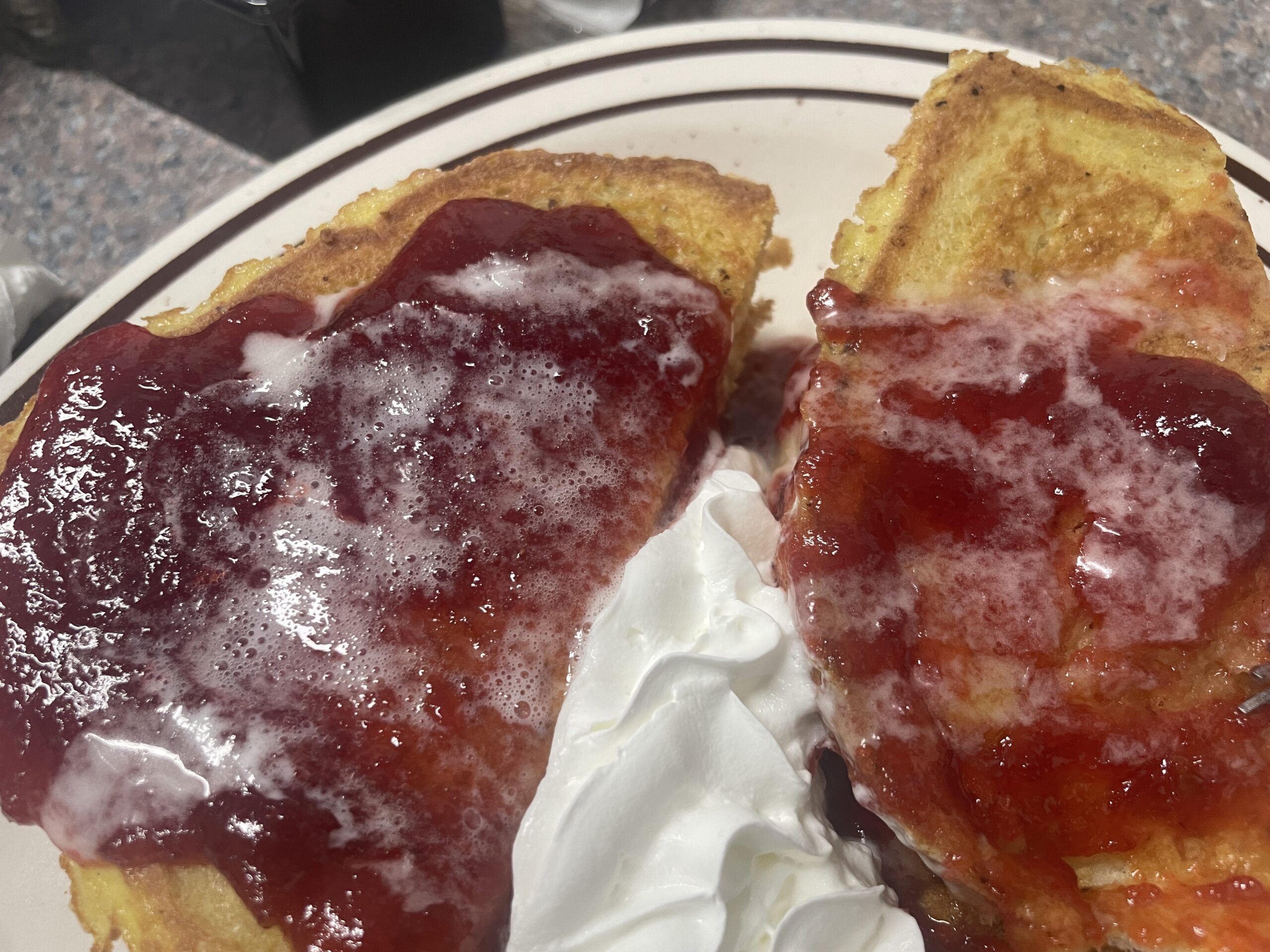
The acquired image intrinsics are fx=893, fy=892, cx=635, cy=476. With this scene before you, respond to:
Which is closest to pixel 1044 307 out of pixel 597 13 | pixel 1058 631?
pixel 1058 631

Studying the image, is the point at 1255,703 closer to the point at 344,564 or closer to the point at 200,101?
the point at 344,564

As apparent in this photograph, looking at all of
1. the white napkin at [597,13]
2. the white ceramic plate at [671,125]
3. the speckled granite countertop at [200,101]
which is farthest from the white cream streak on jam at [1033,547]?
the white napkin at [597,13]

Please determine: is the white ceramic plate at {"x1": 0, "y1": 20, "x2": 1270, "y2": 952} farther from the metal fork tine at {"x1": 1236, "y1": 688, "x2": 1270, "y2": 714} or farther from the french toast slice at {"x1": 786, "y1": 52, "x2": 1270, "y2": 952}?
the metal fork tine at {"x1": 1236, "y1": 688, "x2": 1270, "y2": 714}

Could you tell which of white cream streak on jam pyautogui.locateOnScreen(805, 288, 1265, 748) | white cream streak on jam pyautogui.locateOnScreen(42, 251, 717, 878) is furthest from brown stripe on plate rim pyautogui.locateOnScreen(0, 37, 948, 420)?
white cream streak on jam pyautogui.locateOnScreen(805, 288, 1265, 748)

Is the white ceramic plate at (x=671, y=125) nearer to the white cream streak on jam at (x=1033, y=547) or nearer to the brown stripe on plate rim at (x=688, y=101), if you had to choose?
the brown stripe on plate rim at (x=688, y=101)

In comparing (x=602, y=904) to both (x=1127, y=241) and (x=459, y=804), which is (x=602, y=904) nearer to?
(x=459, y=804)

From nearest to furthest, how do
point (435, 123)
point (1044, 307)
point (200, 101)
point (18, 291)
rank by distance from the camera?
point (1044, 307) < point (435, 123) < point (18, 291) < point (200, 101)
